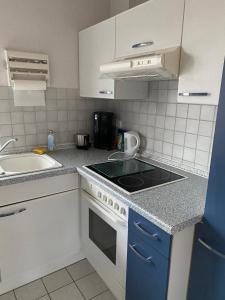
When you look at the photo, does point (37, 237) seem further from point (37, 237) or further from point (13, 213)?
point (13, 213)

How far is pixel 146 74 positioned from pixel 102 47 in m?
0.58

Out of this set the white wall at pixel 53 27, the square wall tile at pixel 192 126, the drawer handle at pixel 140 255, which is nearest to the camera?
the drawer handle at pixel 140 255

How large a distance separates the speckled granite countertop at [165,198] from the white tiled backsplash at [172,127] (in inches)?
4.3

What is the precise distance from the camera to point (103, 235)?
5.15 feet

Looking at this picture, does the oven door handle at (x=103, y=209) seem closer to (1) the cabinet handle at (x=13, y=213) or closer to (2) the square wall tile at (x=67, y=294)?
(1) the cabinet handle at (x=13, y=213)

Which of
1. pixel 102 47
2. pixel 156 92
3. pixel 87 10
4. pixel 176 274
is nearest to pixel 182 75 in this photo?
pixel 156 92

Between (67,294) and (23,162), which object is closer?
(67,294)

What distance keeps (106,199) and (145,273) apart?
47 centimetres

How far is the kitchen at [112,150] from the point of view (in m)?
1.06

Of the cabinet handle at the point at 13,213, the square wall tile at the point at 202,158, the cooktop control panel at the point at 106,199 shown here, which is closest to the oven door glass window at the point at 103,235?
the cooktop control panel at the point at 106,199

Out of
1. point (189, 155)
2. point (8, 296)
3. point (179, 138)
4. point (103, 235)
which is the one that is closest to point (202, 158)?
point (189, 155)

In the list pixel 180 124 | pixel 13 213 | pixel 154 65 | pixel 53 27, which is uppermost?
pixel 53 27

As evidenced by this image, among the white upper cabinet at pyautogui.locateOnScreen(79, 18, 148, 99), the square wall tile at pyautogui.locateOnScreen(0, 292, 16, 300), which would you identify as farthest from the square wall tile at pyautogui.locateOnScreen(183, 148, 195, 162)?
the square wall tile at pyautogui.locateOnScreen(0, 292, 16, 300)

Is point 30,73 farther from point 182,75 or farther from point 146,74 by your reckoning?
point 182,75
